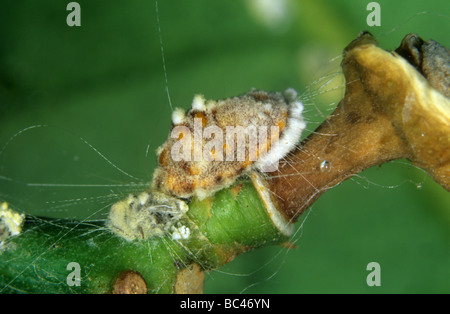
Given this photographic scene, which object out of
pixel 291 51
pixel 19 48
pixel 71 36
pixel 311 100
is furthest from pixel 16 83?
pixel 311 100

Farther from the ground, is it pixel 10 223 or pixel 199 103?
pixel 199 103

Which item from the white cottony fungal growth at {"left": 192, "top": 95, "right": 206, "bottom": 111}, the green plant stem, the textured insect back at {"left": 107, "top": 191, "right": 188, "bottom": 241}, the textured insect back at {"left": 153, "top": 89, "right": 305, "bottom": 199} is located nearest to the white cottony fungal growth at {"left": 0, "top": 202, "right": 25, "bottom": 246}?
the green plant stem

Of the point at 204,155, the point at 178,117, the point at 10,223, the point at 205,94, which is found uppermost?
the point at 205,94

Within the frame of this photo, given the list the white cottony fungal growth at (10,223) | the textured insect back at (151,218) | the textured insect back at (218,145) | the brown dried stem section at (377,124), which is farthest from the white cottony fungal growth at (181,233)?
the white cottony fungal growth at (10,223)

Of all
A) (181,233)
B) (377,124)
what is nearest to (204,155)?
(181,233)

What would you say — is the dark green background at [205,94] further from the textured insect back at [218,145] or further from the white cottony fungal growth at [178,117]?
the white cottony fungal growth at [178,117]

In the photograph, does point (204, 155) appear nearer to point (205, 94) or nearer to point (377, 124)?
point (377, 124)
